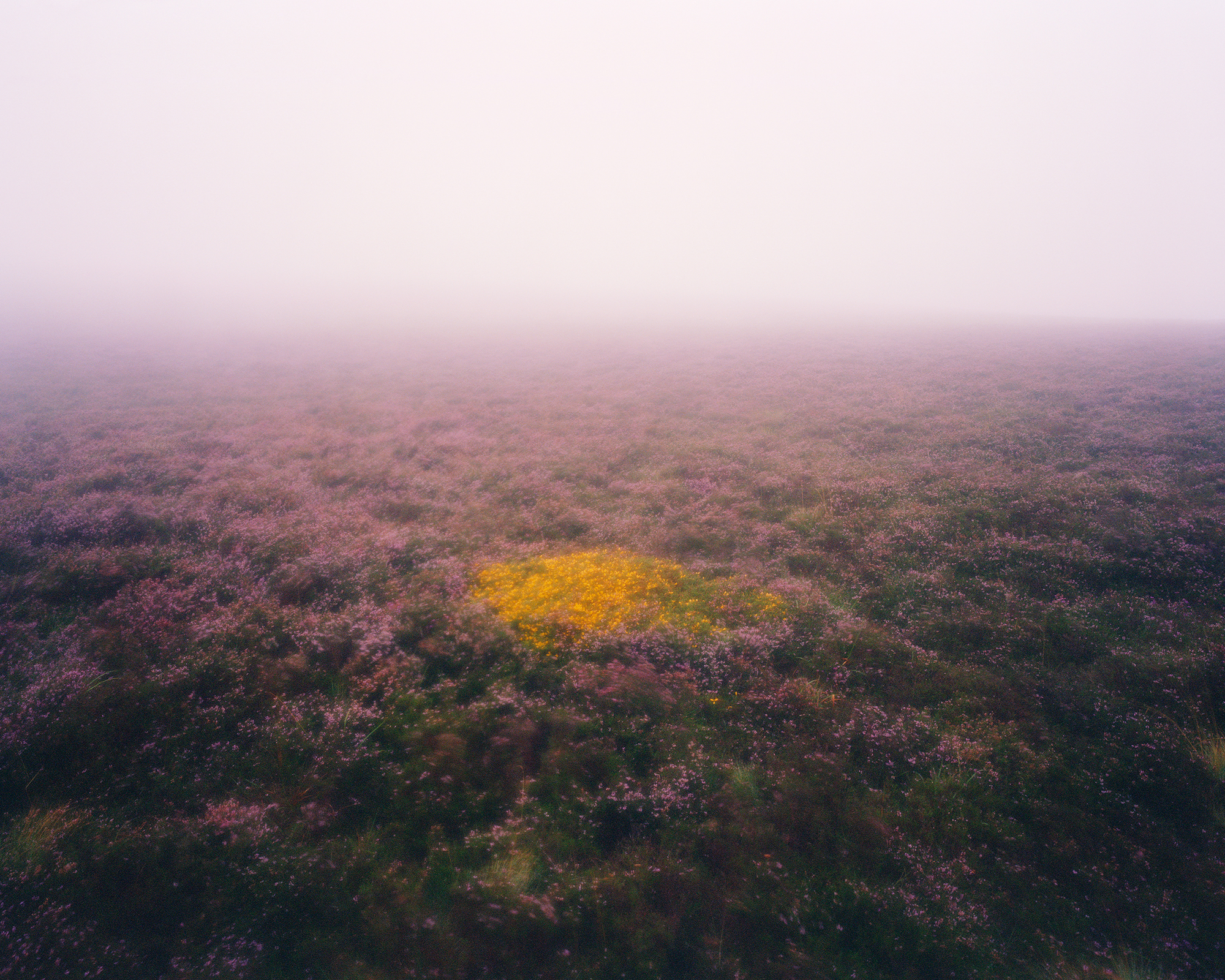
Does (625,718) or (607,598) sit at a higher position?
(607,598)

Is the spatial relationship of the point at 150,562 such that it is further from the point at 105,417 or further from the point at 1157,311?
the point at 1157,311

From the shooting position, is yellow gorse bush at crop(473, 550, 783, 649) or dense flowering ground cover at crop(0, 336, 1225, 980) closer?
dense flowering ground cover at crop(0, 336, 1225, 980)

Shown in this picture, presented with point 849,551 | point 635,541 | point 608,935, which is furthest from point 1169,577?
point 608,935

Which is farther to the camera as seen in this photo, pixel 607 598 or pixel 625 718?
pixel 607 598

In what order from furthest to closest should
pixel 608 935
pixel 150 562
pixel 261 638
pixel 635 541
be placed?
pixel 635 541, pixel 150 562, pixel 261 638, pixel 608 935

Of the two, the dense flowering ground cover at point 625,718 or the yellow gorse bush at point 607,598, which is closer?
the dense flowering ground cover at point 625,718
